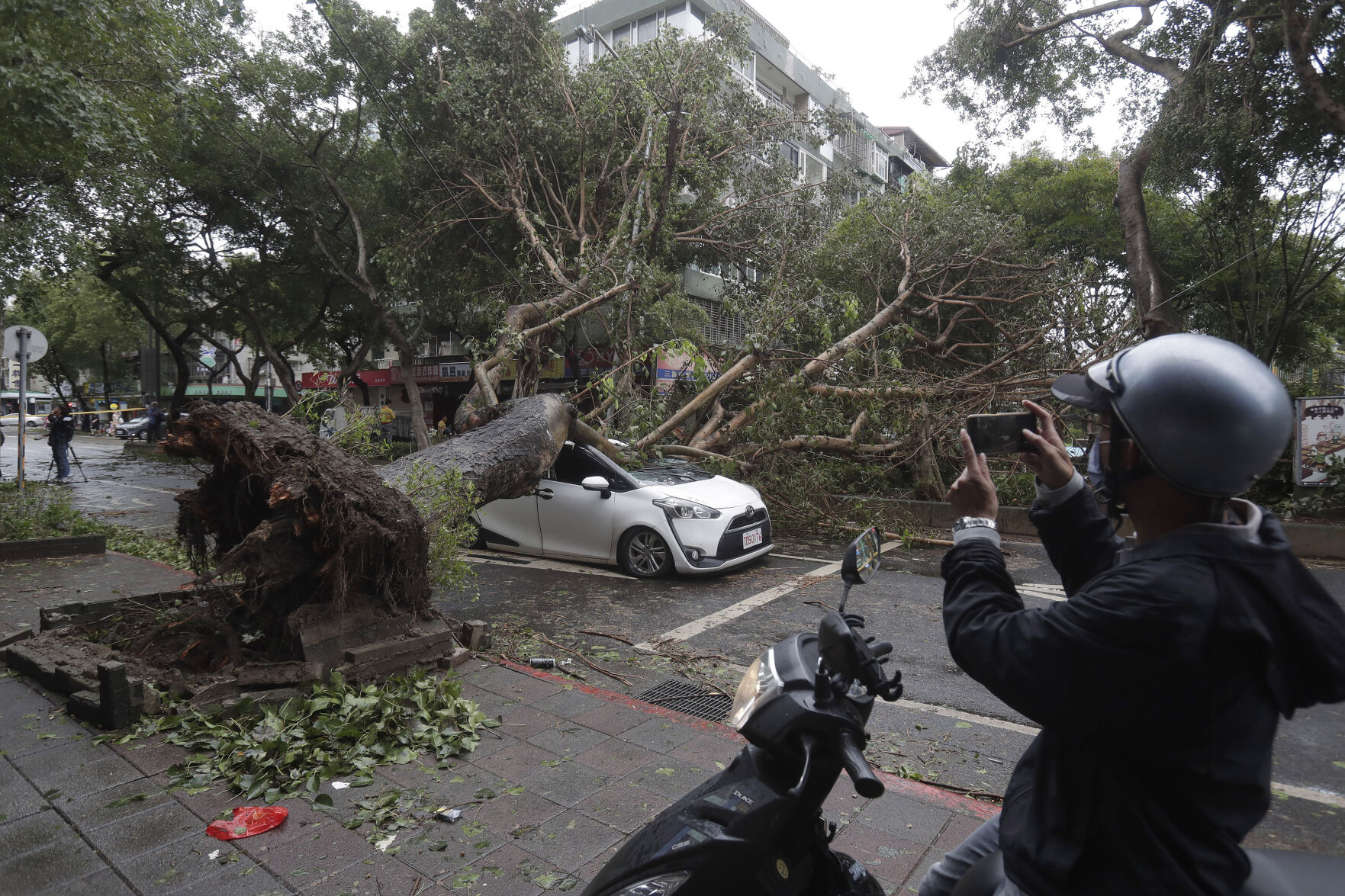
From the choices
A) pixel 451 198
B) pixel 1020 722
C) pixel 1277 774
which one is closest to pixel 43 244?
pixel 451 198

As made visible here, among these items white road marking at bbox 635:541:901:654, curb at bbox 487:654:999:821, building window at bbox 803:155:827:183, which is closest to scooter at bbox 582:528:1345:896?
curb at bbox 487:654:999:821

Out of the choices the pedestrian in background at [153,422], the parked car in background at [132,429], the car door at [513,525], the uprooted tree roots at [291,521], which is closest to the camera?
the uprooted tree roots at [291,521]

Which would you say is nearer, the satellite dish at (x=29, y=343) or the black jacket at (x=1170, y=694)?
the black jacket at (x=1170, y=694)

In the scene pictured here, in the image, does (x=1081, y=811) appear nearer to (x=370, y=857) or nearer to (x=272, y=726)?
(x=370, y=857)

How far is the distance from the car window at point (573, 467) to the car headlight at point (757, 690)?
6.82 meters

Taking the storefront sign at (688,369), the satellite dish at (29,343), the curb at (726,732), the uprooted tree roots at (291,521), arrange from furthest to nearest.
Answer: the satellite dish at (29,343), the storefront sign at (688,369), the uprooted tree roots at (291,521), the curb at (726,732)

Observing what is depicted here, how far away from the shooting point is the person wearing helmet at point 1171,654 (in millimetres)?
1156

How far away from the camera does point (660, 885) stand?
149 cm

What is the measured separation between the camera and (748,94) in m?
15.3

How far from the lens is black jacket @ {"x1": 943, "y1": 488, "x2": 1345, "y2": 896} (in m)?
1.15

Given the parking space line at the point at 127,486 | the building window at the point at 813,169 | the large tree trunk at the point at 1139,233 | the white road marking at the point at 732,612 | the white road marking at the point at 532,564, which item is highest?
the building window at the point at 813,169

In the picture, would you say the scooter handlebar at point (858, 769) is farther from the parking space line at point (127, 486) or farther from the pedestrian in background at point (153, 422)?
the pedestrian in background at point (153, 422)

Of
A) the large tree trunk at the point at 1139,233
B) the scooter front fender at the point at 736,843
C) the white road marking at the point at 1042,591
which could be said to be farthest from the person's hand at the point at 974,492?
the large tree trunk at the point at 1139,233

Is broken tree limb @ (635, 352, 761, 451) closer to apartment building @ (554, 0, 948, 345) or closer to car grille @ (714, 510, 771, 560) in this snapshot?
car grille @ (714, 510, 771, 560)
